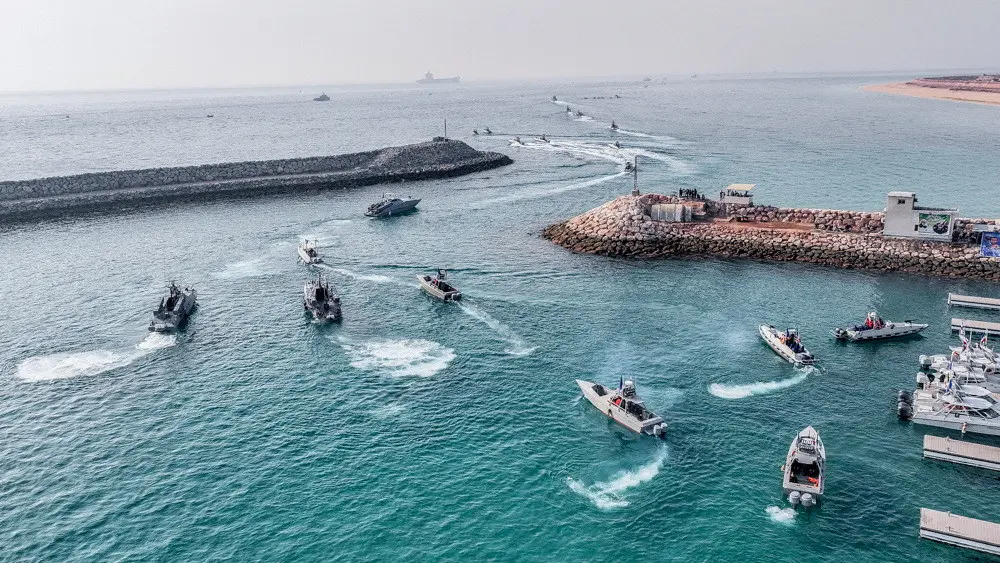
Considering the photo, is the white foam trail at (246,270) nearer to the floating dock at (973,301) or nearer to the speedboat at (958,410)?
the speedboat at (958,410)

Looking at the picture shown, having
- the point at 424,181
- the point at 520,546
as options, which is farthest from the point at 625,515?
the point at 424,181

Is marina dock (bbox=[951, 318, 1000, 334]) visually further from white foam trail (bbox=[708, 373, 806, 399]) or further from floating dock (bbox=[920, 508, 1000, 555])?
floating dock (bbox=[920, 508, 1000, 555])

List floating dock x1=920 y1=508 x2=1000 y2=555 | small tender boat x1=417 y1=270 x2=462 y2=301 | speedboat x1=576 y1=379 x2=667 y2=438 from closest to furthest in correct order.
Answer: floating dock x1=920 y1=508 x2=1000 y2=555
speedboat x1=576 y1=379 x2=667 y2=438
small tender boat x1=417 y1=270 x2=462 y2=301

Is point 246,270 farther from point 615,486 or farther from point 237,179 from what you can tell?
point 237,179

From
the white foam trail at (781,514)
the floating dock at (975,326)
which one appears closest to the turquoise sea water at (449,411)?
the white foam trail at (781,514)

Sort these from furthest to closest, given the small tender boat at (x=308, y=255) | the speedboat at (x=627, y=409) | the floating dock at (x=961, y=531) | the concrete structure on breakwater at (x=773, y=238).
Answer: the small tender boat at (x=308, y=255)
the concrete structure on breakwater at (x=773, y=238)
the speedboat at (x=627, y=409)
the floating dock at (x=961, y=531)

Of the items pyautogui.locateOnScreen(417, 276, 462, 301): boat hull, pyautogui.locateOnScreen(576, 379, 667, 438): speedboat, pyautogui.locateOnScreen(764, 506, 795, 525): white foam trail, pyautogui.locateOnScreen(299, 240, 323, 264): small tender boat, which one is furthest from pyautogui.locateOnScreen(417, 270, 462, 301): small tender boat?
pyautogui.locateOnScreen(764, 506, 795, 525): white foam trail
